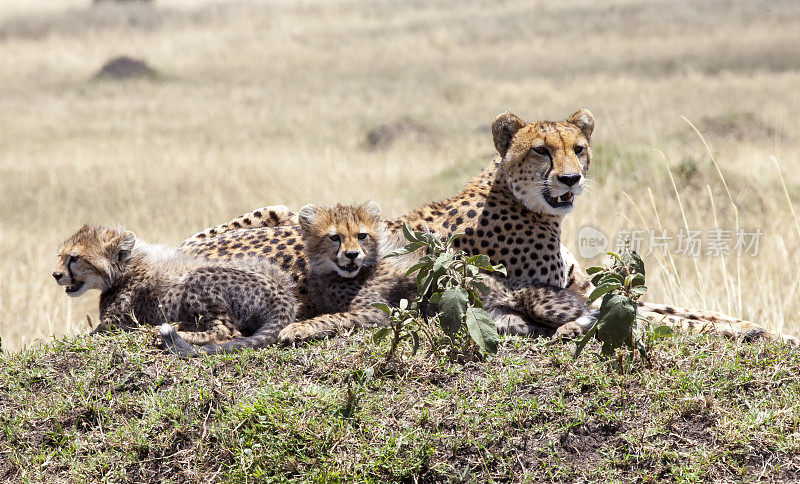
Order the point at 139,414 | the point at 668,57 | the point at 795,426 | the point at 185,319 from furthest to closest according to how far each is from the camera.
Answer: the point at 668,57 < the point at 185,319 < the point at 139,414 < the point at 795,426

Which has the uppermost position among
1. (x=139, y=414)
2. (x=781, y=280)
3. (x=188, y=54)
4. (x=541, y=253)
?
(x=188, y=54)

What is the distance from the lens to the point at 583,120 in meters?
5.26

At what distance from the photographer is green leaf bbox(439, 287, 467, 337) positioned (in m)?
4.05

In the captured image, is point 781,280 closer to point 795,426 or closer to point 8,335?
point 795,426

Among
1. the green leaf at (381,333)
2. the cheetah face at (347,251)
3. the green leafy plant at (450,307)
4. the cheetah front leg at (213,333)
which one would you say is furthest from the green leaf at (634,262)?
the cheetah front leg at (213,333)

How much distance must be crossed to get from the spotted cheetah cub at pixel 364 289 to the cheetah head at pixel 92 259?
38.7 inches

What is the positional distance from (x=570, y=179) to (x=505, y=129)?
575 millimetres

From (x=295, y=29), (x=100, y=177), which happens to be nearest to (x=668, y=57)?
(x=295, y=29)

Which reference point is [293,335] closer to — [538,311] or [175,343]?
[175,343]

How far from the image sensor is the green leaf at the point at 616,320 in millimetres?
3857

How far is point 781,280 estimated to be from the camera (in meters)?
7.67

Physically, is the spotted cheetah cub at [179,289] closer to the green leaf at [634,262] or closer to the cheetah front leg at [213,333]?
the cheetah front leg at [213,333]

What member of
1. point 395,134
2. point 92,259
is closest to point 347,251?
point 92,259

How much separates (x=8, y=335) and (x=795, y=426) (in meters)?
5.37
